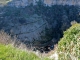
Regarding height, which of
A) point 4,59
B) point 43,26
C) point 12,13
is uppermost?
point 4,59

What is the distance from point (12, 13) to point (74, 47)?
45.4 metres

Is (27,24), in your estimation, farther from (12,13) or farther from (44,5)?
(44,5)

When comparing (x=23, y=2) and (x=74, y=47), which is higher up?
(x=74, y=47)

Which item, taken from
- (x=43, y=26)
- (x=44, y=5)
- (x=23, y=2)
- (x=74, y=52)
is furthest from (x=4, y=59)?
(x=44, y=5)

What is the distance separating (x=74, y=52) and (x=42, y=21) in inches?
1949

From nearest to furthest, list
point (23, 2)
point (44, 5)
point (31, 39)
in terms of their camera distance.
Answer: point (31, 39), point (23, 2), point (44, 5)

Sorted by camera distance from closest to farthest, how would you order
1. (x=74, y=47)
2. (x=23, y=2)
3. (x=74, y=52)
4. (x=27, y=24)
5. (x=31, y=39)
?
(x=74, y=52)
(x=74, y=47)
(x=31, y=39)
(x=27, y=24)
(x=23, y=2)

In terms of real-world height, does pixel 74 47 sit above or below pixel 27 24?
above

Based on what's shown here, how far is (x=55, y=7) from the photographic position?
63.5 m

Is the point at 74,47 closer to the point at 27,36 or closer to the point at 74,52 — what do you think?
the point at 74,52

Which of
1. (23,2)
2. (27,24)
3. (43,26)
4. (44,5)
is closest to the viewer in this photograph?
(27,24)

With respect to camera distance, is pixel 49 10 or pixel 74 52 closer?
pixel 74 52

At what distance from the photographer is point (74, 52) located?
4.75 m

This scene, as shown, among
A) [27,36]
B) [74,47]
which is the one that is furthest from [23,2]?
[74,47]
